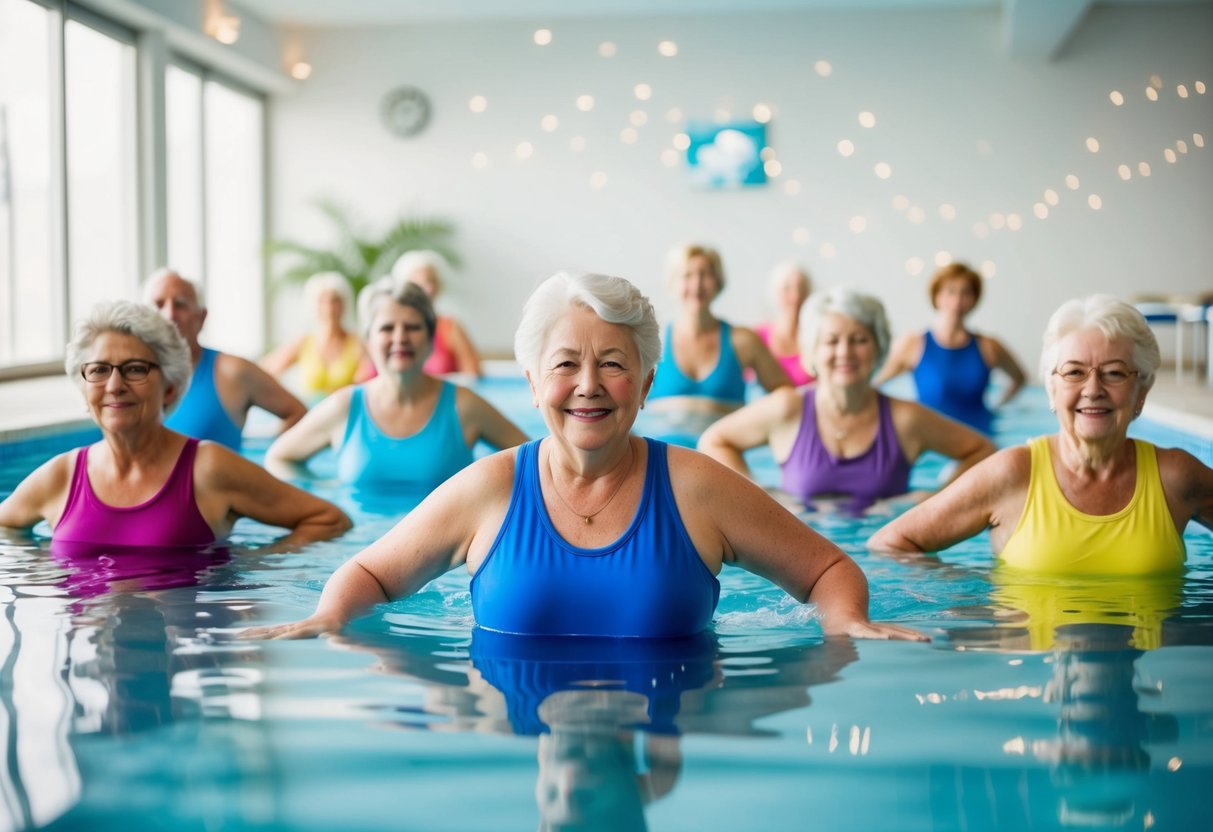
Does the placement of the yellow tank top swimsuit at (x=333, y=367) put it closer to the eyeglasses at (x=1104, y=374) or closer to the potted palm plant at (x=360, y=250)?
the eyeglasses at (x=1104, y=374)

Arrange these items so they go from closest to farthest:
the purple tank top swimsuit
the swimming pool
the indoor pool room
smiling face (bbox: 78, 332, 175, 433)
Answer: the swimming pool
the indoor pool room
smiling face (bbox: 78, 332, 175, 433)
the purple tank top swimsuit

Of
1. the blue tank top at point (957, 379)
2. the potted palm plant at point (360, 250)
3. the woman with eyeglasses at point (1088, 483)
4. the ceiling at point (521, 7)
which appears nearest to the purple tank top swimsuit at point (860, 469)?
the woman with eyeglasses at point (1088, 483)

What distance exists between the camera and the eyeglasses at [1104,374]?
306cm

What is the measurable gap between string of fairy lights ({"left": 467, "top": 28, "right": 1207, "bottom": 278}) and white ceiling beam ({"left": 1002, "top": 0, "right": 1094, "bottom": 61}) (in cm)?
84

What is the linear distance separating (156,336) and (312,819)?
1943mm

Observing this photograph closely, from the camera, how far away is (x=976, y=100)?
12961 mm

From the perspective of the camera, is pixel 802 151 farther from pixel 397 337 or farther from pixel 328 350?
pixel 397 337

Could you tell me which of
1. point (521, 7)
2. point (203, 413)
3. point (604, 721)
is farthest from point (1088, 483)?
point (521, 7)

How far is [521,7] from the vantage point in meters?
12.6

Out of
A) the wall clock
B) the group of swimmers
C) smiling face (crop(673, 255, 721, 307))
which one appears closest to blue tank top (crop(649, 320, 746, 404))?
smiling face (crop(673, 255, 721, 307))

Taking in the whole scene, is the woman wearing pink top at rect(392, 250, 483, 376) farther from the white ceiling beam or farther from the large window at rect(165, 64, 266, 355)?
the white ceiling beam

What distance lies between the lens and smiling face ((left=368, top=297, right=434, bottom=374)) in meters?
4.68

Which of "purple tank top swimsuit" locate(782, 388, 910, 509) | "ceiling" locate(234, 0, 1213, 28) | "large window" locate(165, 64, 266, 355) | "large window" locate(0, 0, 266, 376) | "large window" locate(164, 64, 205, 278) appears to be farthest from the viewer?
"ceiling" locate(234, 0, 1213, 28)

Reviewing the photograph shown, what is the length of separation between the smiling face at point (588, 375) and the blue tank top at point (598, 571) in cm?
16
